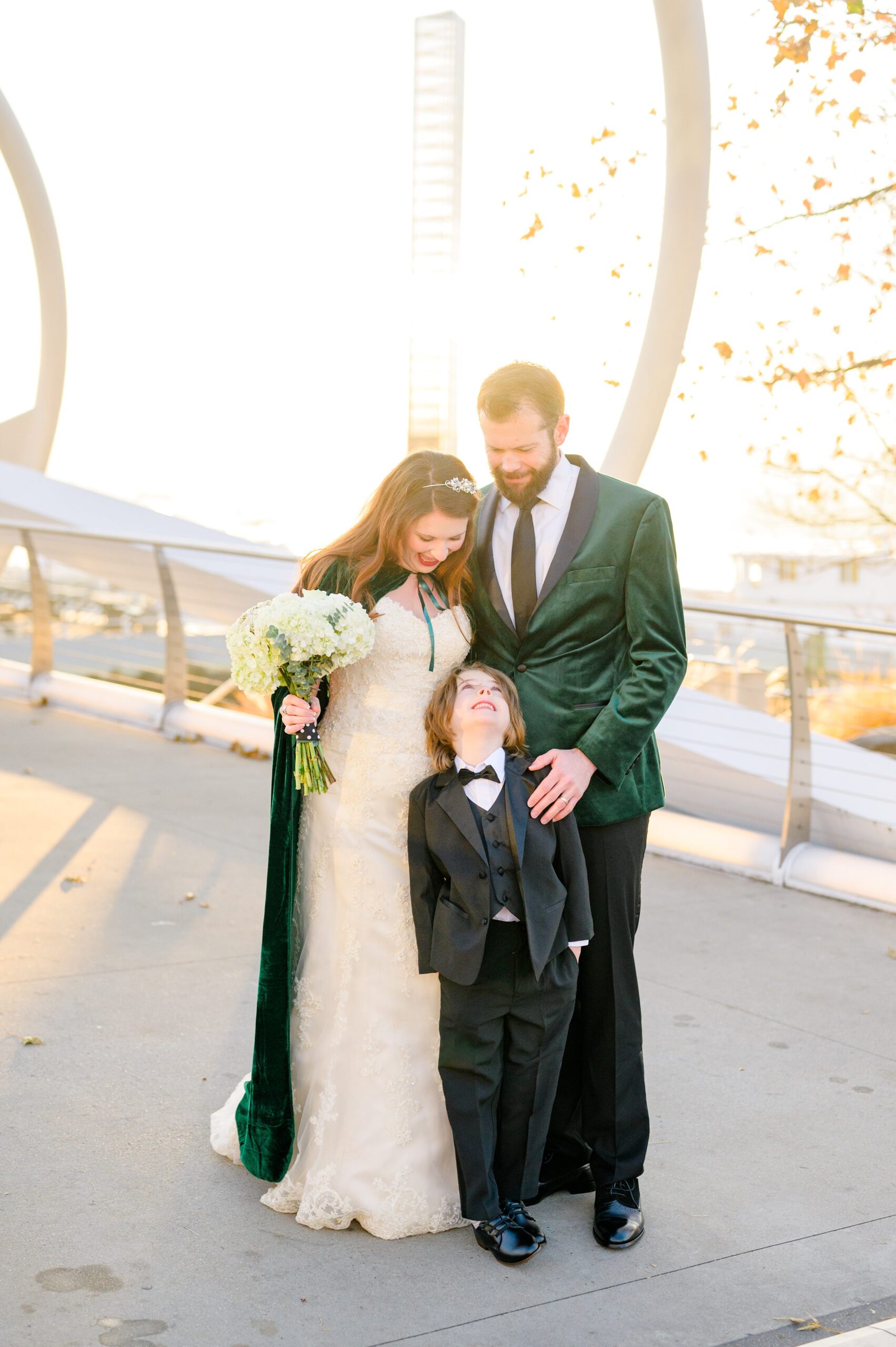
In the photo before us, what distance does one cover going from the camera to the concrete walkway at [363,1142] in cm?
263

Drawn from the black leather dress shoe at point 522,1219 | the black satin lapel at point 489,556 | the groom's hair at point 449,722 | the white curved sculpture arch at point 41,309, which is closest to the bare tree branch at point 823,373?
the black satin lapel at point 489,556

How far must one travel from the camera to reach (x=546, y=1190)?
322cm

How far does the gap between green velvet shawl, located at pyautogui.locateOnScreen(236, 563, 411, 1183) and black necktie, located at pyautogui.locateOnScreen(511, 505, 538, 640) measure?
Result: 0.84 feet

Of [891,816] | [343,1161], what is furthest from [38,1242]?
[891,816]

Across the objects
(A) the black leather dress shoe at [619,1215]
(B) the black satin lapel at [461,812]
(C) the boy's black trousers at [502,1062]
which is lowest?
(A) the black leather dress shoe at [619,1215]

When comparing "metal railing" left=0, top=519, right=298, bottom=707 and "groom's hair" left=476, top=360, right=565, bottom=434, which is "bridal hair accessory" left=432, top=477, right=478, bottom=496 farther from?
"metal railing" left=0, top=519, right=298, bottom=707

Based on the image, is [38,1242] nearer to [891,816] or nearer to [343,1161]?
[343,1161]

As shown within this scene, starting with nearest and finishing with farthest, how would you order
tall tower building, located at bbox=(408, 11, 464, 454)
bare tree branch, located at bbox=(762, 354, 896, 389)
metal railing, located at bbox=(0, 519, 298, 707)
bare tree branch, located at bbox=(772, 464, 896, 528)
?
metal railing, located at bbox=(0, 519, 298, 707) → bare tree branch, located at bbox=(762, 354, 896, 389) → bare tree branch, located at bbox=(772, 464, 896, 528) → tall tower building, located at bbox=(408, 11, 464, 454)

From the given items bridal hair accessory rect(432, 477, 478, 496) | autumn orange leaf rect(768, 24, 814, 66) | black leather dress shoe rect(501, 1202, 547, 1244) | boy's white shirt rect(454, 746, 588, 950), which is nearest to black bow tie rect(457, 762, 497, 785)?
boy's white shirt rect(454, 746, 588, 950)

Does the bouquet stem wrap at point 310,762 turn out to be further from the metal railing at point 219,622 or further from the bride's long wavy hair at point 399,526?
the metal railing at point 219,622

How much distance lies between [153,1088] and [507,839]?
139cm

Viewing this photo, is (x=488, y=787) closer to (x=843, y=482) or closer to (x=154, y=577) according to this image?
(x=154, y=577)

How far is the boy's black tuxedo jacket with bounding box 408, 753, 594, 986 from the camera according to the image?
2881mm

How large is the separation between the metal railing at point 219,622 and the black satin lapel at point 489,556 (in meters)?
2.34
